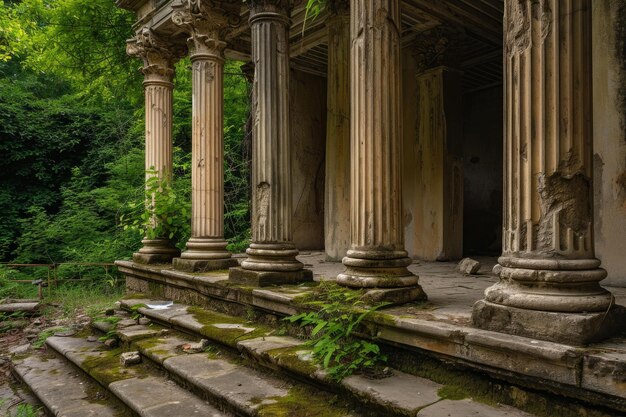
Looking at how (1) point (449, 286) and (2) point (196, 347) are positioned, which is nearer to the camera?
(2) point (196, 347)

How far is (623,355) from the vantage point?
222cm

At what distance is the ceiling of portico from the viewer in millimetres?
7590

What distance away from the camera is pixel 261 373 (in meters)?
3.72

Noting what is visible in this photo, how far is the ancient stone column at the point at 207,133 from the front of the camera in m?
6.54

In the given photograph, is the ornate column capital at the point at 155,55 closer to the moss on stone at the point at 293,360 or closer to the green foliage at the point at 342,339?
the green foliage at the point at 342,339

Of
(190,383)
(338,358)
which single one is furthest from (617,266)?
(190,383)

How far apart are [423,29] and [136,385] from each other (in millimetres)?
7609

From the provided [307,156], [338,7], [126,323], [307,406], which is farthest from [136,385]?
[307,156]

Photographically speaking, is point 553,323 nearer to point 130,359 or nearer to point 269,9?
point 130,359

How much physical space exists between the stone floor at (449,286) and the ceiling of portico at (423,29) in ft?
13.1

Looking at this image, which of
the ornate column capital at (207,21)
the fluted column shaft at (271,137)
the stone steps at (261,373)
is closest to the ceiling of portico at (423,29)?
the ornate column capital at (207,21)

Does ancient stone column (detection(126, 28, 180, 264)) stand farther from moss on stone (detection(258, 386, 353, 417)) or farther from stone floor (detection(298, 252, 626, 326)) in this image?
moss on stone (detection(258, 386, 353, 417))

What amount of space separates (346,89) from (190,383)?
20.0ft

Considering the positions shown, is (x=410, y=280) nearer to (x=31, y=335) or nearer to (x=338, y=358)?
(x=338, y=358)
